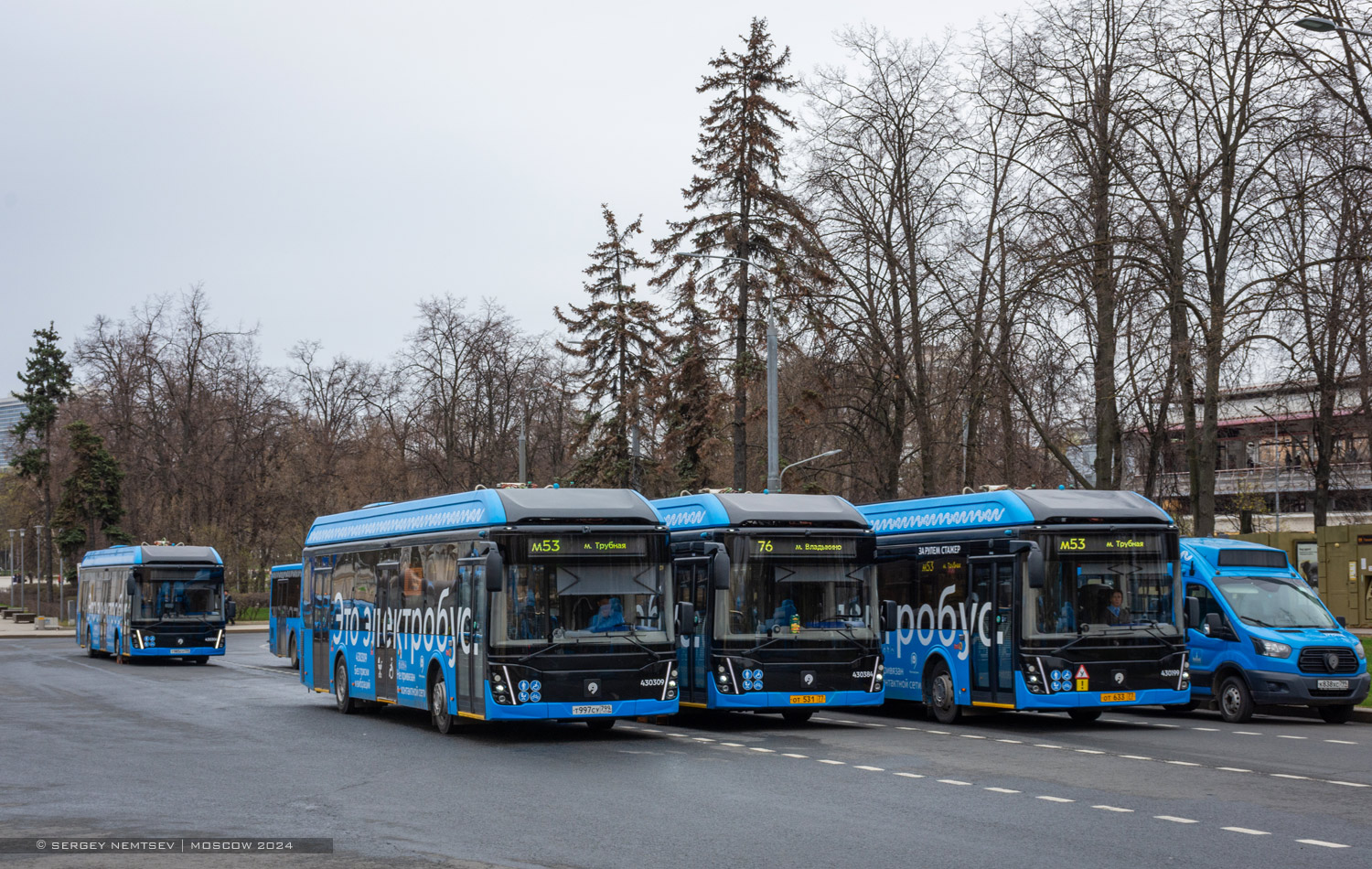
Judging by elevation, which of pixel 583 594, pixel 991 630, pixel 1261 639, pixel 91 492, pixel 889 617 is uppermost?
pixel 91 492

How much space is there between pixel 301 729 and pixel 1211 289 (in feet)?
62.3

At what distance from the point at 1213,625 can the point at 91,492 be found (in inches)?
2357

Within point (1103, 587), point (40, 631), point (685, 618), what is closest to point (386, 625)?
point (685, 618)

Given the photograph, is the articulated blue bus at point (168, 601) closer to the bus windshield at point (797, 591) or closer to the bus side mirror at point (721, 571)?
the bus windshield at point (797, 591)

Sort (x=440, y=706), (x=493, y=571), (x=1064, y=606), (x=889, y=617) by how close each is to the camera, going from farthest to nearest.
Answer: (x=889, y=617) < (x=440, y=706) < (x=1064, y=606) < (x=493, y=571)

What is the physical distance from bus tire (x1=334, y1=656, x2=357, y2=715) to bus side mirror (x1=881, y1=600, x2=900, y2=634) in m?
8.43

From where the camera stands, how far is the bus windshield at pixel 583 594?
1791 cm

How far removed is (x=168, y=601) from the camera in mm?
41281

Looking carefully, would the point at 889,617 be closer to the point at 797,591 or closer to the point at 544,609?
the point at 797,591

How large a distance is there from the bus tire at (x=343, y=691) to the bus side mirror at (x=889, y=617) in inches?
332

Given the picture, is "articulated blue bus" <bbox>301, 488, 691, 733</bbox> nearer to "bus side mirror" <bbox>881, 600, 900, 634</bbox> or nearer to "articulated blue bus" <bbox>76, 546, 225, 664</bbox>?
"bus side mirror" <bbox>881, 600, 900, 634</bbox>

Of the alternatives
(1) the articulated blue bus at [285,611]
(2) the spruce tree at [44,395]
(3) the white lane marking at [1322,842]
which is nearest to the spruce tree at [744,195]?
(1) the articulated blue bus at [285,611]

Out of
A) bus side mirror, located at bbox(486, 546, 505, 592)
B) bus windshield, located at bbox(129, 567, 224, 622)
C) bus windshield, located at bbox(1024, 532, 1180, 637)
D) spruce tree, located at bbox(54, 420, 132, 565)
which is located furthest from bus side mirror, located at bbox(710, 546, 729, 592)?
spruce tree, located at bbox(54, 420, 132, 565)

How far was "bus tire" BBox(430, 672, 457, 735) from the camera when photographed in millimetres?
19625
